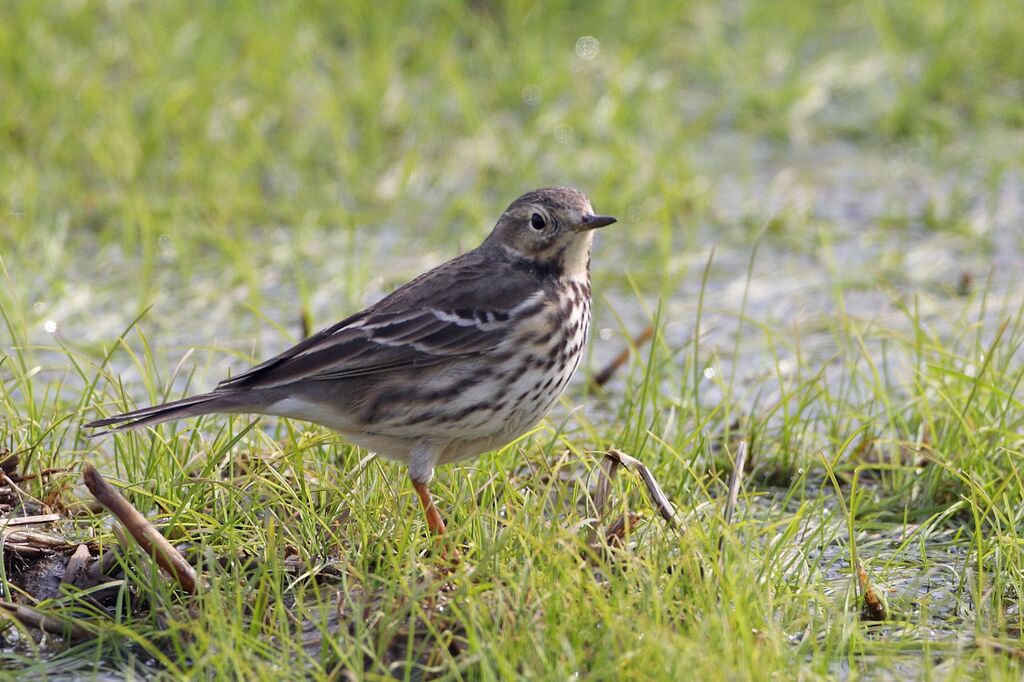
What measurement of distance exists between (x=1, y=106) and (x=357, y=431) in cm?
481

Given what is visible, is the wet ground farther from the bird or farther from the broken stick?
the broken stick

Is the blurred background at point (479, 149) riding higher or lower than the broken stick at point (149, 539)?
higher

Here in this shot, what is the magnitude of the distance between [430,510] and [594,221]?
121cm

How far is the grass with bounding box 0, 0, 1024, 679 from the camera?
4.64 metres

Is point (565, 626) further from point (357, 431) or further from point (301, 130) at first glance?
point (301, 130)

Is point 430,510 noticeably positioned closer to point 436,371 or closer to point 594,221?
point 436,371

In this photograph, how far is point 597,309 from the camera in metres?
7.80

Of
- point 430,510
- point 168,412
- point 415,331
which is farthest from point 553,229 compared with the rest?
point 168,412

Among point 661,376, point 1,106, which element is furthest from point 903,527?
point 1,106

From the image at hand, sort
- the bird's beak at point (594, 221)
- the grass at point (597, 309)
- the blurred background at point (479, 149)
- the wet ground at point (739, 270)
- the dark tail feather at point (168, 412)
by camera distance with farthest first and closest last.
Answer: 1. the blurred background at point (479, 149)
2. the wet ground at point (739, 270)
3. the bird's beak at point (594, 221)
4. the dark tail feather at point (168, 412)
5. the grass at point (597, 309)

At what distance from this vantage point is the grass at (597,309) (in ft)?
15.2

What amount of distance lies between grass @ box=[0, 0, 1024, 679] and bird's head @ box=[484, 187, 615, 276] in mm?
599

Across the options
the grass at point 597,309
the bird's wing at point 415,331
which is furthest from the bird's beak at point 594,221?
the grass at point 597,309

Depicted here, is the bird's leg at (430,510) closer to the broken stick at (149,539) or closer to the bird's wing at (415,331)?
the bird's wing at (415,331)
